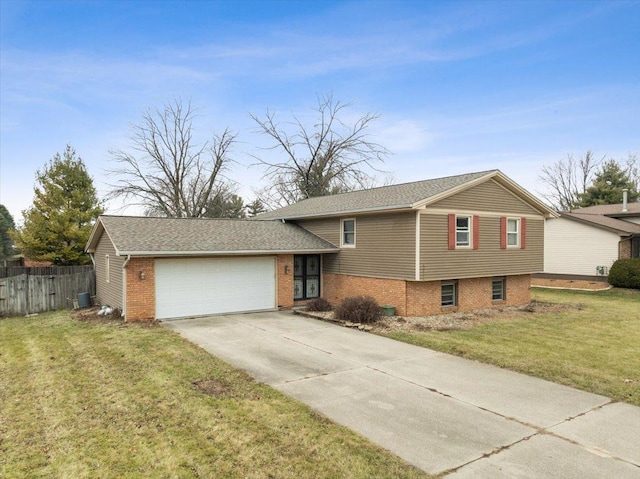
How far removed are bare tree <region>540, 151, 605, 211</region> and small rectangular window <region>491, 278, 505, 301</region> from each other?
34.6 meters

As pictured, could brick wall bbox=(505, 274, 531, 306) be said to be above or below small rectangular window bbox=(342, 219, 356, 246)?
below

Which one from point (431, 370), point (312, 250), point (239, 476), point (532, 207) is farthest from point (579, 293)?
point (239, 476)

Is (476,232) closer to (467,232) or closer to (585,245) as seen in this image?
(467,232)

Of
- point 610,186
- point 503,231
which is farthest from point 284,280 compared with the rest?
point 610,186

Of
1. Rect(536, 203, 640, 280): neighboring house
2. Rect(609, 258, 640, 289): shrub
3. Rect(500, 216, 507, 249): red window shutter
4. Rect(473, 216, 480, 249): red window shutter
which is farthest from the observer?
Rect(536, 203, 640, 280): neighboring house

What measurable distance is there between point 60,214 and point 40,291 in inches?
343

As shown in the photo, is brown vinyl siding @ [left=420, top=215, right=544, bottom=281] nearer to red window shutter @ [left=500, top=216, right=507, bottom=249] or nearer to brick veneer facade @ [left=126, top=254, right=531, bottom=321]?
red window shutter @ [left=500, top=216, right=507, bottom=249]

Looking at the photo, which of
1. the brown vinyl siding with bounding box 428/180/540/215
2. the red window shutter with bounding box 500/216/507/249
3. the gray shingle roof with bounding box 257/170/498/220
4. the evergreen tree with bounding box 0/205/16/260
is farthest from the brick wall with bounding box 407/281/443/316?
the evergreen tree with bounding box 0/205/16/260

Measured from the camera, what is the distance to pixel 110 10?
46.0 feet

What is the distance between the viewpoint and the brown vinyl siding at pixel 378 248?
45.6 feet

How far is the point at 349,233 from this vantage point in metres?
16.7

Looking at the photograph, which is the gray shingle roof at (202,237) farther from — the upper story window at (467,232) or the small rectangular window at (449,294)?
the upper story window at (467,232)

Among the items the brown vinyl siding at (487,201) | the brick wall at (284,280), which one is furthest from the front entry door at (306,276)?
→ the brown vinyl siding at (487,201)

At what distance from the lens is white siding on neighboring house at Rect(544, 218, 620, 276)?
74.7 feet
